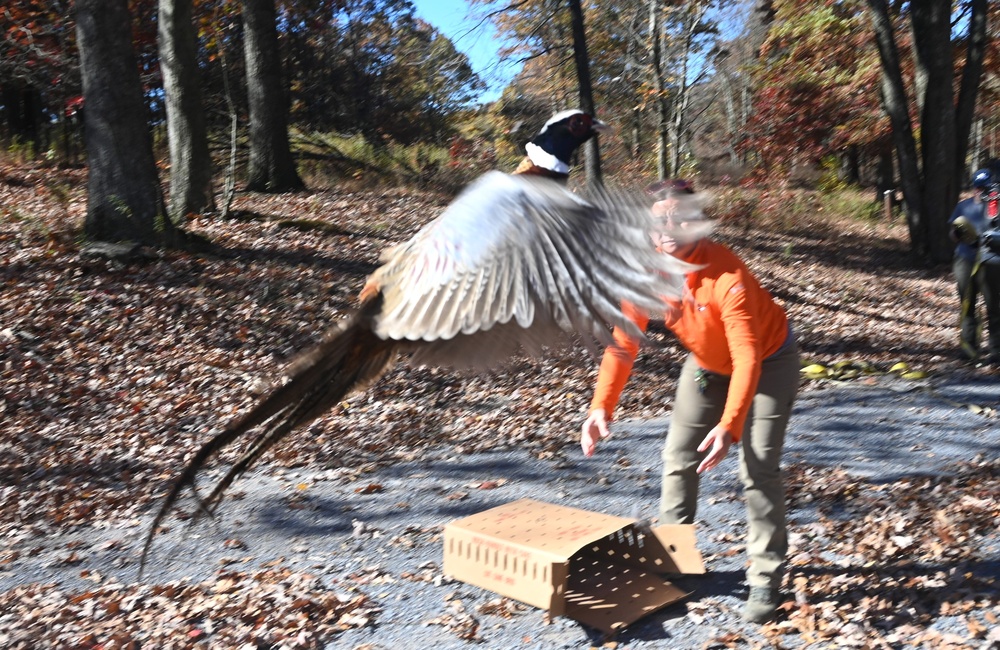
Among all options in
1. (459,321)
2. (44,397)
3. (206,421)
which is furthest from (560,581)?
(44,397)

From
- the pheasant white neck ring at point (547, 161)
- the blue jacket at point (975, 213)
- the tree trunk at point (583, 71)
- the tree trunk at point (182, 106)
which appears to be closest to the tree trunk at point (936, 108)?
the tree trunk at point (583, 71)

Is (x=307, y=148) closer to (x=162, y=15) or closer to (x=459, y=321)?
(x=162, y=15)

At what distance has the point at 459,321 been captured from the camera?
253 centimetres

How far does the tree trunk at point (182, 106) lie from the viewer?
11.3 m

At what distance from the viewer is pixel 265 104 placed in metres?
13.8

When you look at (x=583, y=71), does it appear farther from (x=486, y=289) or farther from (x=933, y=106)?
(x=486, y=289)

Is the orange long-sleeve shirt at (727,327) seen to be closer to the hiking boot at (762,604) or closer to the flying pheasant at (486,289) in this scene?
the flying pheasant at (486,289)

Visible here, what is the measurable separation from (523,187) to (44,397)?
19.6 feet

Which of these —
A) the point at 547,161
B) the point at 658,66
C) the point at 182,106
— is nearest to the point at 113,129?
the point at 182,106

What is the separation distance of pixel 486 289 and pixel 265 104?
1228cm

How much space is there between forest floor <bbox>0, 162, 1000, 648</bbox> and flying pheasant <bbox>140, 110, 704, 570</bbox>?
284mm

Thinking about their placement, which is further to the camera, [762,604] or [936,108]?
[936,108]

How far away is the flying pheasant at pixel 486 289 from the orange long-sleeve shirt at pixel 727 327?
1.70 ft

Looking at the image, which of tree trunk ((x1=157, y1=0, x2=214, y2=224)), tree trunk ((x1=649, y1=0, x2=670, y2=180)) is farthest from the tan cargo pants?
tree trunk ((x1=649, y1=0, x2=670, y2=180))
